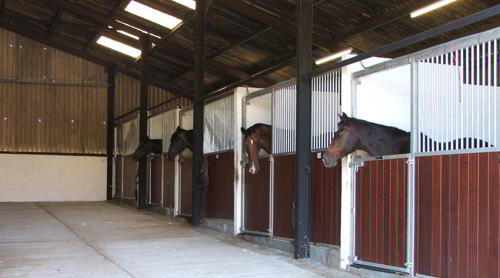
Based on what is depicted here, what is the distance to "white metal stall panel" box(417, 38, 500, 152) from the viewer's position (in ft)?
13.7

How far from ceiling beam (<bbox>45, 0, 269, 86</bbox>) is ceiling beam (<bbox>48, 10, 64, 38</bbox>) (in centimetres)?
123

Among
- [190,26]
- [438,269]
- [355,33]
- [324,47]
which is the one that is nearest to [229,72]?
[190,26]

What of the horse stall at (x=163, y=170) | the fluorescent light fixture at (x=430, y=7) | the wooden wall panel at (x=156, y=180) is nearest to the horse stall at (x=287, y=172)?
the fluorescent light fixture at (x=430, y=7)

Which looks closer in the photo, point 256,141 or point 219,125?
point 256,141

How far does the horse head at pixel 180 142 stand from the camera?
35.8 feet

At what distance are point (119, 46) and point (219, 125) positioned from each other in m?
8.78

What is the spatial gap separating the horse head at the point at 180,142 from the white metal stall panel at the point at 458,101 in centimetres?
657

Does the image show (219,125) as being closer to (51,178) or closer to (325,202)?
(325,202)

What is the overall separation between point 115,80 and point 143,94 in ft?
16.2

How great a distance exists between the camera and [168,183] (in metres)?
12.5

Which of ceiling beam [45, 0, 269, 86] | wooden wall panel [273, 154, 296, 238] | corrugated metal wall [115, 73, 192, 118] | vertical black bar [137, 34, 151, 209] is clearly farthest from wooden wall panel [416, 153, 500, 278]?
corrugated metal wall [115, 73, 192, 118]

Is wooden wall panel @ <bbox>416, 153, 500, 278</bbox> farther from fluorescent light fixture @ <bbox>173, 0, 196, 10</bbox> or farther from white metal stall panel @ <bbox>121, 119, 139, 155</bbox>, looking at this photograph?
white metal stall panel @ <bbox>121, 119, 139, 155</bbox>

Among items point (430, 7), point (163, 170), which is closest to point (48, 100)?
point (163, 170)

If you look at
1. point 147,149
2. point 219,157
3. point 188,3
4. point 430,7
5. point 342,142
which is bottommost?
point 219,157
